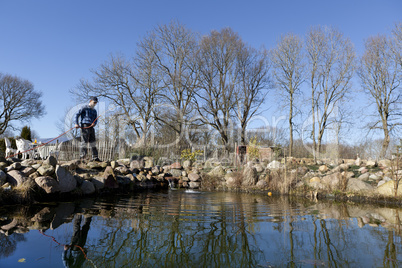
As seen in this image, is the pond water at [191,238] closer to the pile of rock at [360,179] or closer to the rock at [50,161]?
the rock at [50,161]

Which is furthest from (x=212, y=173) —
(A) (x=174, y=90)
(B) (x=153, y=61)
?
→ (B) (x=153, y=61)

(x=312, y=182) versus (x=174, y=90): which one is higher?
(x=174, y=90)

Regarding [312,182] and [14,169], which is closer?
[14,169]

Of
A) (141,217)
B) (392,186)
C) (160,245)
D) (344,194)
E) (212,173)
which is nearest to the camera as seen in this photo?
(160,245)

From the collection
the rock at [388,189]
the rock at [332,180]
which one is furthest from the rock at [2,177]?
the rock at [388,189]

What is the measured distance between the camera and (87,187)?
7629 mm

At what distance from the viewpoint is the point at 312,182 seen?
9648 mm

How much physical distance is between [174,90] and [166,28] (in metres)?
4.58

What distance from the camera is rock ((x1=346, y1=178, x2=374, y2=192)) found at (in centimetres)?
844

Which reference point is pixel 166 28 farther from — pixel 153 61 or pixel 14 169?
pixel 14 169

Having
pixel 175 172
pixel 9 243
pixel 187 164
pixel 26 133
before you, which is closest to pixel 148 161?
pixel 187 164

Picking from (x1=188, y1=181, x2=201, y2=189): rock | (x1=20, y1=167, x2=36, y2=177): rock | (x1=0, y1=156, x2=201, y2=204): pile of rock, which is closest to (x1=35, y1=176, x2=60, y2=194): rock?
(x1=0, y1=156, x2=201, y2=204): pile of rock

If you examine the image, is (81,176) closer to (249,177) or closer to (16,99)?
(249,177)

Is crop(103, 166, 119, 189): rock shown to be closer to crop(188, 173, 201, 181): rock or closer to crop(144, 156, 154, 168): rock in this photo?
crop(188, 173, 201, 181): rock
